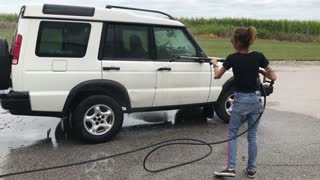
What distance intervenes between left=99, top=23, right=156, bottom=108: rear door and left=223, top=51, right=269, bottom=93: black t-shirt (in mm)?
2004

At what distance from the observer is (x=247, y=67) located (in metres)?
4.95

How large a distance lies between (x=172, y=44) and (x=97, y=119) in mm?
1676

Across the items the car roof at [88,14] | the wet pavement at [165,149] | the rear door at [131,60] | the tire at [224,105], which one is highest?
the car roof at [88,14]

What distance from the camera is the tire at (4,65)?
6160 mm

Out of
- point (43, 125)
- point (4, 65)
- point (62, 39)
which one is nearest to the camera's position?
point (4, 65)

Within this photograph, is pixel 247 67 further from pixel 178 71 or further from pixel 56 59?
pixel 56 59

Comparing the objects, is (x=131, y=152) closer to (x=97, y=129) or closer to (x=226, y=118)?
(x=97, y=129)

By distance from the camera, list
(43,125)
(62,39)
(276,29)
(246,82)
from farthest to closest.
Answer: (276,29)
(43,125)
(62,39)
(246,82)

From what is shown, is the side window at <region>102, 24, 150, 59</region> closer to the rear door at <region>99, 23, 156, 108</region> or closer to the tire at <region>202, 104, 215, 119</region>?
the rear door at <region>99, 23, 156, 108</region>

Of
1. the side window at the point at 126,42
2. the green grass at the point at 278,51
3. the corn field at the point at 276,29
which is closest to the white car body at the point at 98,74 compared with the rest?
the side window at the point at 126,42

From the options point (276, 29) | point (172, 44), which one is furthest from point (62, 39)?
point (276, 29)

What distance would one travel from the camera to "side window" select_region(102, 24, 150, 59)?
6611 millimetres

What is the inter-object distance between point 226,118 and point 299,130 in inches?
48.1

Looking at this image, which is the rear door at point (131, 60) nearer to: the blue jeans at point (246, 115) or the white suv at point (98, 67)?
the white suv at point (98, 67)
